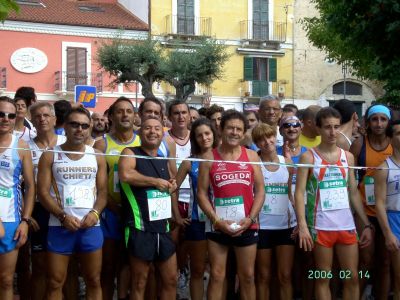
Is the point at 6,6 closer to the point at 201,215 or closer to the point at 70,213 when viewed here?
the point at 70,213

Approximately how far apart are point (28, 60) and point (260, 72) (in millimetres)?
12431

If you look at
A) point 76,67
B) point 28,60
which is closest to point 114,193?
point 28,60

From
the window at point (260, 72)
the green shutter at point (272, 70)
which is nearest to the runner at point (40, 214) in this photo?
the window at point (260, 72)

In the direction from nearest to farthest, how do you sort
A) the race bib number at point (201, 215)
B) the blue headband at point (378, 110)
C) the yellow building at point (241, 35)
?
the race bib number at point (201, 215), the blue headband at point (378, 110), the yellow building at point (241, 35)

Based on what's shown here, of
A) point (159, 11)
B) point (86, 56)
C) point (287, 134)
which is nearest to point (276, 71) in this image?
point (159, 11)

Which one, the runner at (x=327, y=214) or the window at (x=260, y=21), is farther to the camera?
the window at (x=260, y=21)

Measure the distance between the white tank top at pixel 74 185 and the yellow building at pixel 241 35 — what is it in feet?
99.4

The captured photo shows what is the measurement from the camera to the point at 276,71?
3759cm

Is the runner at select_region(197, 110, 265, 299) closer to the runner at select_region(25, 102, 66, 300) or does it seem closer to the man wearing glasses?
the runner at select_region(25, 102, 66, 300)

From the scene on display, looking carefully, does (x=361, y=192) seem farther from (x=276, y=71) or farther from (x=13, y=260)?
(x=276, y=71)

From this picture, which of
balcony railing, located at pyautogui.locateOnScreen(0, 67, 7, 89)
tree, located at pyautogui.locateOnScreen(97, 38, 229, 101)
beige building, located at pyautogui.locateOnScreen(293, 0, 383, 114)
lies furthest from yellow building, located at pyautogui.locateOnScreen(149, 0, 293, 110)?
balcony railing, located at pyautogui.locateOnScreen(0, 67, 7, 89)

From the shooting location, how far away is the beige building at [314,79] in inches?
1490

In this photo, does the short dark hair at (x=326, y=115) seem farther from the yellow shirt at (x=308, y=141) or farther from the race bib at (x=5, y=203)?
the race bib at (x=5, y=203)

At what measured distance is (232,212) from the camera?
219 inches
